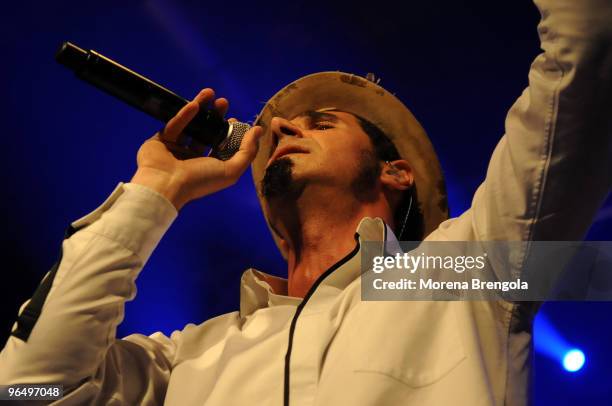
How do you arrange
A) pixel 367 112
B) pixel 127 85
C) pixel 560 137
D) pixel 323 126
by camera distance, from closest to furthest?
pixel 560 137 < pixel 127 85 < pixel 323 126 < pixel 367 112

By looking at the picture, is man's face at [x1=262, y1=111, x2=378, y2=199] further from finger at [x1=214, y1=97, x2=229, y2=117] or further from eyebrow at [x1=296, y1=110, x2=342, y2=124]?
finger at [x1=214, y1=97, x2=229, y2=117]

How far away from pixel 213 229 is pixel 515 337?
1257mm

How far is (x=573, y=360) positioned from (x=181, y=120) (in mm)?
1407

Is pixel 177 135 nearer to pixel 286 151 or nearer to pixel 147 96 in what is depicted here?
pixel 147 96

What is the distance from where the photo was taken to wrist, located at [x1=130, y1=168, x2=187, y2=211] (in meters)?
1.31

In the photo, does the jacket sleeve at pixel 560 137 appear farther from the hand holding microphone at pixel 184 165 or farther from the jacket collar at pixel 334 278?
the hand holding microphone at pixel 184 165

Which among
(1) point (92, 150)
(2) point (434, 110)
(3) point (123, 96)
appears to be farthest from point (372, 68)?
(3) point (123, 96)

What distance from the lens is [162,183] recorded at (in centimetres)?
132

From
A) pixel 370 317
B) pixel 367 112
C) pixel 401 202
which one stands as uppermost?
pixel 367 112

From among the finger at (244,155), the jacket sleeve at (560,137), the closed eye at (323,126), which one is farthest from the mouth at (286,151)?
the jacket sleeve at (560,137)

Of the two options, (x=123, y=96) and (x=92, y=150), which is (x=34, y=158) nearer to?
(x=92, y=150)

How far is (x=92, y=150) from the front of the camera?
6.57ft

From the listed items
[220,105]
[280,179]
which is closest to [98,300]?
[220,105]

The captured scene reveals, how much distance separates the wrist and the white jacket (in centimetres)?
4
